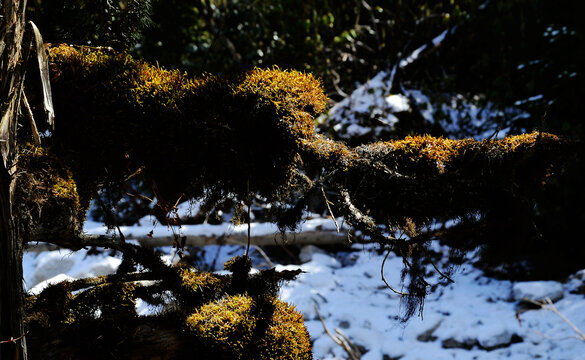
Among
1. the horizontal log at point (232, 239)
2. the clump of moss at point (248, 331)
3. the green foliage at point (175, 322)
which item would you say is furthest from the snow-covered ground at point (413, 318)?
the clump of moss at point (248, 331)

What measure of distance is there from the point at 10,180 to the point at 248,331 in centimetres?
175

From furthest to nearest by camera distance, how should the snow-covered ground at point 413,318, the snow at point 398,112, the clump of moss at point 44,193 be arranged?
the snow at point 398,112 < the snow-covered ground at point 413,318 < the clump of moss at point 44,193

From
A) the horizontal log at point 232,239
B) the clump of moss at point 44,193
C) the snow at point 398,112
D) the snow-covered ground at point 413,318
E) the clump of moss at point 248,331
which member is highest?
the snow at point 398,112

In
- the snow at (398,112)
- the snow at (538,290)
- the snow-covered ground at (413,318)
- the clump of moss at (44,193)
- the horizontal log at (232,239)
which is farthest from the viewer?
the snow at (398,112)

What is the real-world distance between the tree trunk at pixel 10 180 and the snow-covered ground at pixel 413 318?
7.96ft

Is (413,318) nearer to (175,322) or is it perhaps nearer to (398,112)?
(175,322)

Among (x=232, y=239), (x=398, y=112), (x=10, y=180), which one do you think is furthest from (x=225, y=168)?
(x=398, y=112)

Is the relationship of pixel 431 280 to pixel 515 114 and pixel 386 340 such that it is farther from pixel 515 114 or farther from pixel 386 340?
pixel 515 114

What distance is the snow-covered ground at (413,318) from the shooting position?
479 cm

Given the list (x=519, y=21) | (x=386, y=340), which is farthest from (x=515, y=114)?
(x=386, y=340)

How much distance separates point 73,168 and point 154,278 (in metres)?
1.18

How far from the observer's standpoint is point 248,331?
9.25 ft

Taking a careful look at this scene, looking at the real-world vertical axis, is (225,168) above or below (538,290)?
above

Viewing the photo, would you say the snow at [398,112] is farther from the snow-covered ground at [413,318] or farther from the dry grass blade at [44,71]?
the dry grass blade at [44,71]
